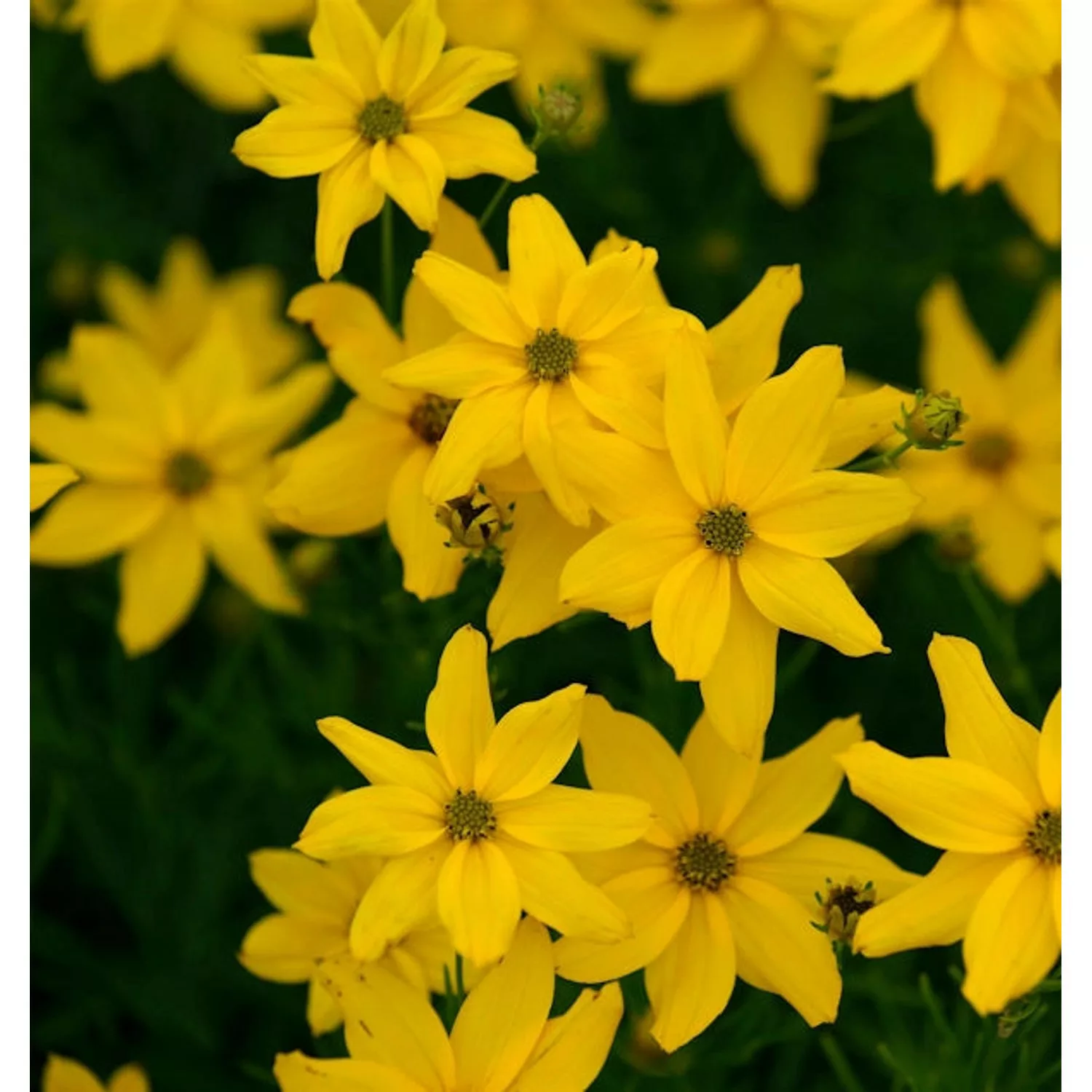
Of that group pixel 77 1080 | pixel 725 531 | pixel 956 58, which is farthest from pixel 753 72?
pixel 77 1080

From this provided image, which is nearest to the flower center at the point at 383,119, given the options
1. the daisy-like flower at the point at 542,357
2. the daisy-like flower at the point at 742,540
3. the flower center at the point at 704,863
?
the daisy-like flower at the point at 542,357

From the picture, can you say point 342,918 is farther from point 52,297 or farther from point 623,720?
point 52,297

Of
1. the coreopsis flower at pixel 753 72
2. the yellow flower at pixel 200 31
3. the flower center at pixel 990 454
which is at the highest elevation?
the yellow flower at pixel 200 31

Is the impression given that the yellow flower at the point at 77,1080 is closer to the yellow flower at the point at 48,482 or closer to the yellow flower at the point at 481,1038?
the yellow flower at the point at 481,1038

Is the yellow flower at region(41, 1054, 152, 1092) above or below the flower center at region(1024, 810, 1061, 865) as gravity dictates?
above

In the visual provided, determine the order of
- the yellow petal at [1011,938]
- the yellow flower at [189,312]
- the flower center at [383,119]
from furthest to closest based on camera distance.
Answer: the yellow flower at [189,312]
the flower center at [383,119]
the yellow petal at [1011,938]

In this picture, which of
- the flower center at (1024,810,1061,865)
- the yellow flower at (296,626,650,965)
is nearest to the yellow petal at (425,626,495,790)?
the yellow flower at (296,626,650,965)

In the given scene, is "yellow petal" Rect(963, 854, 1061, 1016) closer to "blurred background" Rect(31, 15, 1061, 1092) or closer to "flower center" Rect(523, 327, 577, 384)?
"blurred background" Rect(31, 15, 1061, 1092)
